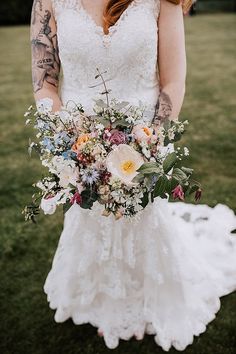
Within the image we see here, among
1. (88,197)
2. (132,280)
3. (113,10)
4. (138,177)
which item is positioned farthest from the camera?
(132,280)

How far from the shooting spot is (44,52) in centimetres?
254

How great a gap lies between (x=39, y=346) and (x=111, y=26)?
6.75 feet

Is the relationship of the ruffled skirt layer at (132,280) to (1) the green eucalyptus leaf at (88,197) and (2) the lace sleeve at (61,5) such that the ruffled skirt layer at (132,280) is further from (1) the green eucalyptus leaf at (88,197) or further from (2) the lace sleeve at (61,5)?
(2) the lace sleeve at (61,5)

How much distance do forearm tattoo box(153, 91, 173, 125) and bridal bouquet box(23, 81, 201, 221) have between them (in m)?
0.43

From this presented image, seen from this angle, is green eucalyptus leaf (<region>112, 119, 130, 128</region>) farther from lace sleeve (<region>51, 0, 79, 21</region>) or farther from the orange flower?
lace sleeve (<region>51, 0, 79, 21</region>)

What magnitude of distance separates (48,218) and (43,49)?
212cm

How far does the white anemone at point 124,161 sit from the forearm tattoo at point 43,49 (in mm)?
866

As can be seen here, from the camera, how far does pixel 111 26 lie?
2.39 m

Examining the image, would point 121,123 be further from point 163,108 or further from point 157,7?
point 157,7

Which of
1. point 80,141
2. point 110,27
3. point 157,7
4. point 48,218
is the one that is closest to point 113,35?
point 110,27

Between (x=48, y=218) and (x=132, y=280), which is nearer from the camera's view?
(x=132, y=280)

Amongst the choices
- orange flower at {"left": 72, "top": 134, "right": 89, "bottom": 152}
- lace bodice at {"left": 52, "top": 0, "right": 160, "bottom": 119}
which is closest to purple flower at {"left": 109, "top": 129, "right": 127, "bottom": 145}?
orange flower at {"left": 72, "top": 134, "right": 89, "bottom": 152}

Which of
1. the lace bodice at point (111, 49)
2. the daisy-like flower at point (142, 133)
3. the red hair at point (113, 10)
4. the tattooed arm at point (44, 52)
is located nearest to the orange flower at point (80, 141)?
the daisy-like flower at point (142, 133)

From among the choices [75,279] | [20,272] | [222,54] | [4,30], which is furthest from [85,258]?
[4,30]
